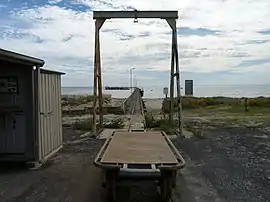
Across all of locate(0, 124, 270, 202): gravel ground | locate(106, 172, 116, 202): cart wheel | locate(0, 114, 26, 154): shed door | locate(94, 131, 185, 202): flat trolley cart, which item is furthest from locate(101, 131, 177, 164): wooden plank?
locate(0, 114, 26, 154): shed door

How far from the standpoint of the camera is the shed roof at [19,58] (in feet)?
22.1

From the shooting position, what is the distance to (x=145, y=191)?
262 inches

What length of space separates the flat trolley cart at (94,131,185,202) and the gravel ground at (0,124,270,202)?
38cm

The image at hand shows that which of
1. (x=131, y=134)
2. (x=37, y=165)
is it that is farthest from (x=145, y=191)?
(x=37, y=165)

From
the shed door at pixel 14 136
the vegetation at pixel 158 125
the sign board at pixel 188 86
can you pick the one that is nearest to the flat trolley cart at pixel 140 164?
the shed door at pixel 14 136

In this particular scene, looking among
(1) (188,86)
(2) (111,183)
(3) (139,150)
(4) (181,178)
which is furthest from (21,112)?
(1) (188,86)

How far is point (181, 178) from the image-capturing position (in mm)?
7605

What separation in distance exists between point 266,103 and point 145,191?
2650cm

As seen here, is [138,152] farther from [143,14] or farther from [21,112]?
[143,14]

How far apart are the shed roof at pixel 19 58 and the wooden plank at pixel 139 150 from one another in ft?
7.57

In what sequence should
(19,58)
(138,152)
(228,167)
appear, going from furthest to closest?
(228,167) < (19,58) < (138,152)

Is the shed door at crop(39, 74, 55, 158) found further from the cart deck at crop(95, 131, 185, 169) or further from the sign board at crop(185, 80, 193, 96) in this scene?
the sign board at crop(185, 80, 193, 96)

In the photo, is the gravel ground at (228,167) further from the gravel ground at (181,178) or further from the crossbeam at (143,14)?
the crossbeam at (143,14)

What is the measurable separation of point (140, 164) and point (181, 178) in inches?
88.3
